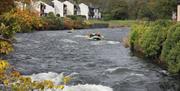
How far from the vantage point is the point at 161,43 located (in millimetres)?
29969

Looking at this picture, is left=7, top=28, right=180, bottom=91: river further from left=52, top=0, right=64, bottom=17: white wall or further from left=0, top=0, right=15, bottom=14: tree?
left=52, top=0, right=64, bottom=17: white wall

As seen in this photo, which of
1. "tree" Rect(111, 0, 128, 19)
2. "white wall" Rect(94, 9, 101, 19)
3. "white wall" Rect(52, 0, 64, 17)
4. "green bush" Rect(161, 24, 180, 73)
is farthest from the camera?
"white wall" Rect(94, 9, 101, 19)

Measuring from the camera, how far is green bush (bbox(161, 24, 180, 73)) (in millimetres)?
23913

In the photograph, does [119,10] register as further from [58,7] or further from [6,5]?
[6,5]

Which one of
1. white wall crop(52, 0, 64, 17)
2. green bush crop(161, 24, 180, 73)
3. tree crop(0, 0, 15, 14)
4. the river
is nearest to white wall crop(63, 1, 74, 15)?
white wall crop(52, 0, 64, 17)

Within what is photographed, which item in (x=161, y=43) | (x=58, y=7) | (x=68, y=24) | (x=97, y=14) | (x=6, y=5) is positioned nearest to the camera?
(x=6, y=5)

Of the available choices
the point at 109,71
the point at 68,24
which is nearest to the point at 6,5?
the point at 109,71

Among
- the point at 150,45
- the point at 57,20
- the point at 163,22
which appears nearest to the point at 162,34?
the point at 150,45

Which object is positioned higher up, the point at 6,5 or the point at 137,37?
the point at 6,5

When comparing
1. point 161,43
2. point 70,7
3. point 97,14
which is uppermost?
point 161,43

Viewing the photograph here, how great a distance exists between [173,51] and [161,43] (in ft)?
18.2

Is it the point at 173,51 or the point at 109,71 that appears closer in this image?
the point at 173,51

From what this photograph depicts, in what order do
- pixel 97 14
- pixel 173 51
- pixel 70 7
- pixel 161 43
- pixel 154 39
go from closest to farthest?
pixel 173 51 < pixel 161 43 < pixel 154 39 < pixel 70 7 < pixel 97 14

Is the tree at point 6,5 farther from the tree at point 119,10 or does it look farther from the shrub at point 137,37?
the tree at point 119,10
